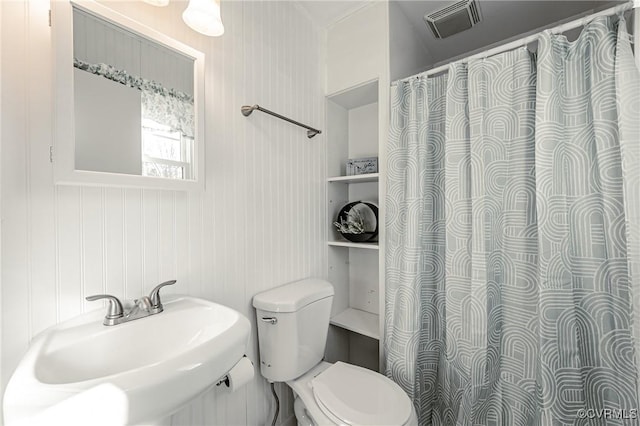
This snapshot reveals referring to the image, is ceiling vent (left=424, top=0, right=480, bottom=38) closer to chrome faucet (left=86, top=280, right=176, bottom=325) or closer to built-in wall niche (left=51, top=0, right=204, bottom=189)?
built-in wall niche (left=51, top=0, right=204, bottom=189)

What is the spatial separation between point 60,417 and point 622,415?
Result: 1.59m

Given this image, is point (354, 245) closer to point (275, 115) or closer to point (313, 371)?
point (313, 371)

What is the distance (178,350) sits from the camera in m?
0.83

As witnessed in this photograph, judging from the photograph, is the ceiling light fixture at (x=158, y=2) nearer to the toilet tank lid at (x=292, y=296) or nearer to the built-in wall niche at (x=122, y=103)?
the built-in wall niche at (x=122, y=103)

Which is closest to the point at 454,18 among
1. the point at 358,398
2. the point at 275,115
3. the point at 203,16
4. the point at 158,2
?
the point at 275,115

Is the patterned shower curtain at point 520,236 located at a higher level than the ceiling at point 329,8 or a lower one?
lower

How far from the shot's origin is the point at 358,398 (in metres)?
→ 1.09

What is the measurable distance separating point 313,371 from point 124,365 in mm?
875

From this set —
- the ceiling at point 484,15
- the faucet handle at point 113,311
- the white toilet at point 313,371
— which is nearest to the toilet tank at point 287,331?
the white toilet at point 313,371

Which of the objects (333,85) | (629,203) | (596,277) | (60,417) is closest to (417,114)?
(333,85)

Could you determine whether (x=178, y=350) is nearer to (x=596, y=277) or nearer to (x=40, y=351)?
(x=40, y=351)

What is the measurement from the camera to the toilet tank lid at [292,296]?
3.96 ft

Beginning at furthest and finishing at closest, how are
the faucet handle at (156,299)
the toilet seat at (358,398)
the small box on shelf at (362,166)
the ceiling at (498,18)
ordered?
the small box on shelf at (362,166)
the ceiling at (498,18)
the toilet seat at (358,398)
the faucet handle at (156,299)

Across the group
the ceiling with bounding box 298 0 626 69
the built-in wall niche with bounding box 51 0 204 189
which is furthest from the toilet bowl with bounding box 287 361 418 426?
the ceiling with bounding box 298 0 626 69
